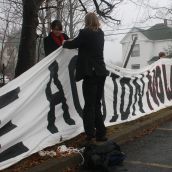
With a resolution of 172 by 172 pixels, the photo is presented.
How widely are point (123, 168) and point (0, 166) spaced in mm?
1512

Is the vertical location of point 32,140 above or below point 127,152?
above

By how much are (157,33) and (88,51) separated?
193ft

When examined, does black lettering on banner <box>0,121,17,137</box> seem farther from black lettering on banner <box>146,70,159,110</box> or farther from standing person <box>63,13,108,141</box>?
black lettering on banner <box>146,70,159,110</box>

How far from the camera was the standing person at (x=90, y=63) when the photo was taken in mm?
5703

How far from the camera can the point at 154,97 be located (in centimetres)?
990

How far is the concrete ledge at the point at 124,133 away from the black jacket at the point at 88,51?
1.17 meters

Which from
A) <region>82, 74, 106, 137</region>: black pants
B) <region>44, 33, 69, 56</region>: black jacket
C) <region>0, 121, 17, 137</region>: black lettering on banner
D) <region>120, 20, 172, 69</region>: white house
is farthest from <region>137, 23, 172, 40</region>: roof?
<region>0, 121, 17, 137</region>: black lettering on banner

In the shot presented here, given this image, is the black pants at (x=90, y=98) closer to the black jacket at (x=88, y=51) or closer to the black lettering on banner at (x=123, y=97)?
the black jacket at (x=88, y=51)

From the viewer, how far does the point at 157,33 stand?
63000 mm

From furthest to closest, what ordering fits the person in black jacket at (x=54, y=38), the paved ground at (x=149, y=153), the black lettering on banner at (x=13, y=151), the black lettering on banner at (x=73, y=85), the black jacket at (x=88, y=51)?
1. the black lettering on banner at (x=73, y=85)
2. the person in black jacket at (x=54, y=38)
3. the black jacket at (x=88, y=51)
4. the paved ground at (x=149, y=153)
5. the black lettering on banner at (x=13, y=151)

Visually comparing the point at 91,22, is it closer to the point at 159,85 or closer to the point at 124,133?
the point at 124,133

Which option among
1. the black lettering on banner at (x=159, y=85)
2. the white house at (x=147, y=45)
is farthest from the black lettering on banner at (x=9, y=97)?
the white house at (x=147, y=45)

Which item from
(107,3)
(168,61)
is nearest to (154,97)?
(168,61)

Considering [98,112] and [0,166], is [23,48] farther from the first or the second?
[0,166]
